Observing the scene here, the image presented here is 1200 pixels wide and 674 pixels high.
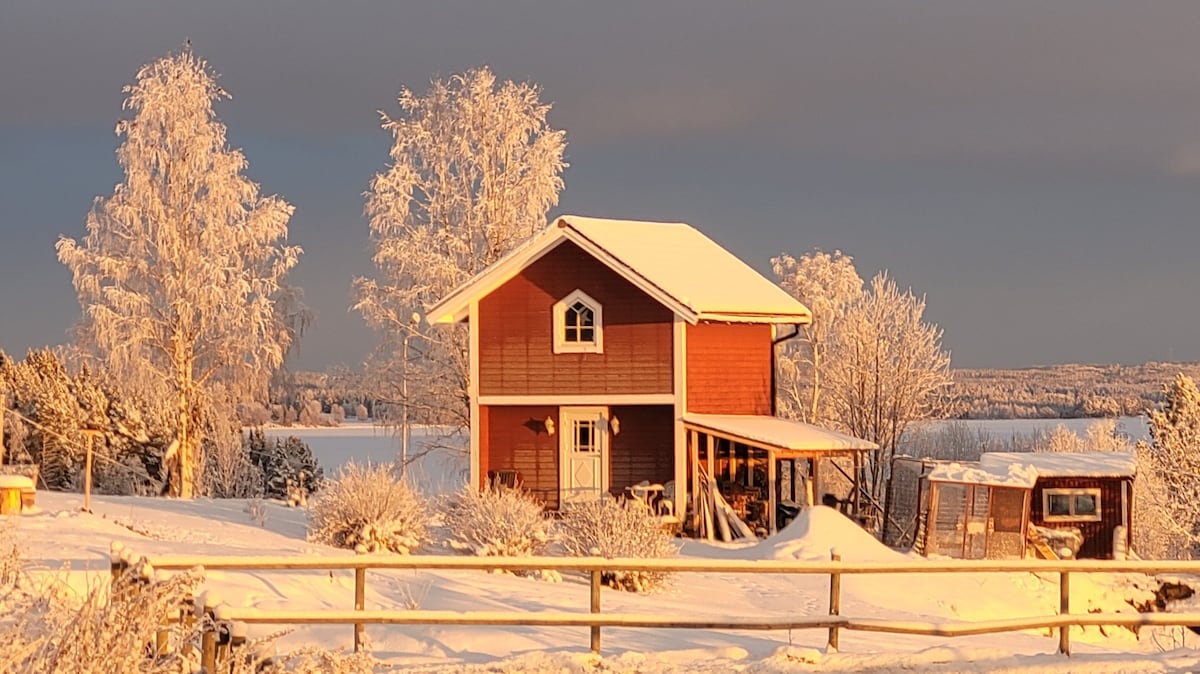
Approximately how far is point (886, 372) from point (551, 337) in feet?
47.5

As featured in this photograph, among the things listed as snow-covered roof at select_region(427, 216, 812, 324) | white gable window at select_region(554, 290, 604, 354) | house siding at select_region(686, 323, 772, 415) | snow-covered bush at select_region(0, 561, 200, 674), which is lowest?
snow-covered bush at select_region(0, 561, 200, 674)

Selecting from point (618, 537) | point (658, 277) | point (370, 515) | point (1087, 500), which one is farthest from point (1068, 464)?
point (370, 515)

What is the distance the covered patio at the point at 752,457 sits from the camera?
24656mm

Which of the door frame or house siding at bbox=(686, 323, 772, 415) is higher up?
house siding at bbox=(686, 323, 772, 415)

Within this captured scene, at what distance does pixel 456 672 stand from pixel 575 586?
617 cm

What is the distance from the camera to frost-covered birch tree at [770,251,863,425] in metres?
44.9

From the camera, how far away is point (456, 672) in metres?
12.5

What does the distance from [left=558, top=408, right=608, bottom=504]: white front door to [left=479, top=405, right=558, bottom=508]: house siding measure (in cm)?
18

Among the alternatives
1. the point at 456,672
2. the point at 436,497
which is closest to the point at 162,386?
the point at 436,497

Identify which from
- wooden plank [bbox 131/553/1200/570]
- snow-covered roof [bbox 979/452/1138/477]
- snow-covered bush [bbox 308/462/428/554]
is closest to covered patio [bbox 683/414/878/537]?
snow-covered roof [bbox 979/452/1138/477]

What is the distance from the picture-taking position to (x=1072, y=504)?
26.8 metres

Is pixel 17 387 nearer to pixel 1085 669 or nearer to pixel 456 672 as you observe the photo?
pixel 456 672

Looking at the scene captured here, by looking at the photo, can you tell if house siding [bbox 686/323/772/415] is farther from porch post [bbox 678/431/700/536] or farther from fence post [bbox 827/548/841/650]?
fence post [bbox 827/548/841/650]

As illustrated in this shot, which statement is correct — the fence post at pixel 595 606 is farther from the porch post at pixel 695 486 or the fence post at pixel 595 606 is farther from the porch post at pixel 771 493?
the porch post at pixel 695 486
